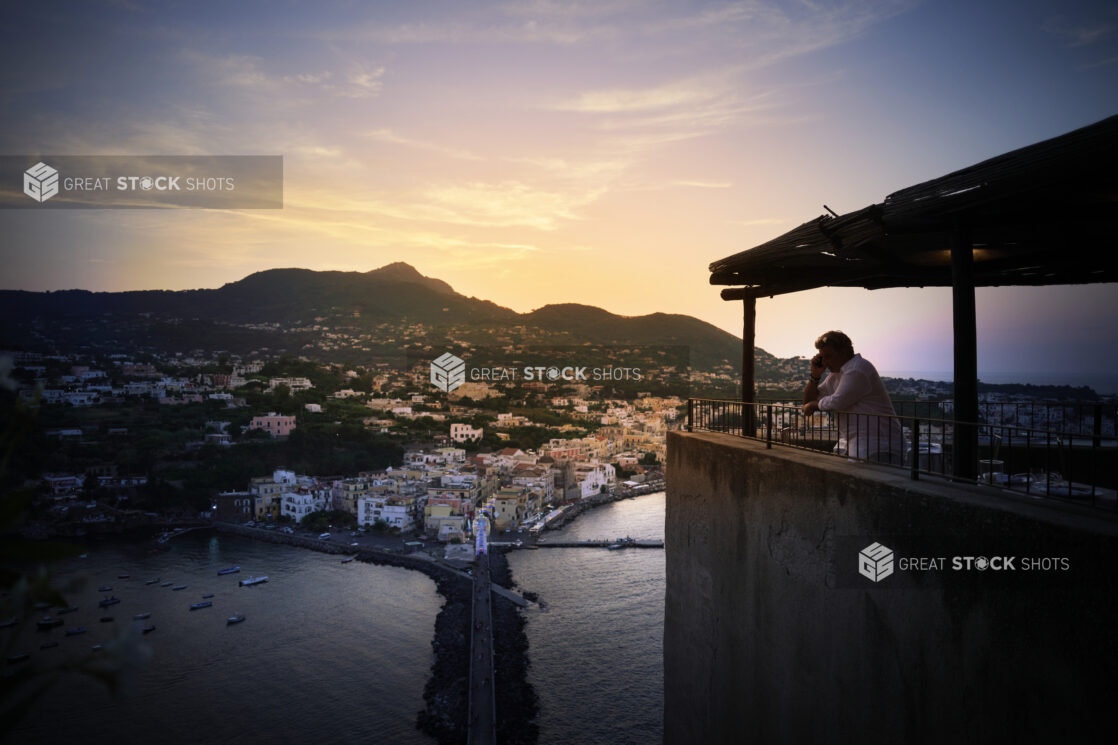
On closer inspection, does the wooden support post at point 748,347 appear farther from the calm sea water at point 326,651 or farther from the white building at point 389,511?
the white building at point 389,511

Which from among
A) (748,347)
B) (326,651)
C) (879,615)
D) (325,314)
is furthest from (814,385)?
(325,314)

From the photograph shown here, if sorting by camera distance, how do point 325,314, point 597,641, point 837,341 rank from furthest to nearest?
point 325,314 < point 597,641 < point 837,341

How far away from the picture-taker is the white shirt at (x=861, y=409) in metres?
2.97

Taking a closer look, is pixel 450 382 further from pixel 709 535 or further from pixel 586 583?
pixel 709 535

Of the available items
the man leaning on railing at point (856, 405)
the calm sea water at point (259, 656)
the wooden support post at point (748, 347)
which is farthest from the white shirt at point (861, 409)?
the calm sea water at point (259, 656)

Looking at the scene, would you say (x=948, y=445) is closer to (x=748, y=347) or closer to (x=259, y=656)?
(x=748, y=347)

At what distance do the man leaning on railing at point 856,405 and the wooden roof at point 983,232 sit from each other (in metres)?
0.52

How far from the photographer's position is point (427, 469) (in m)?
34.1

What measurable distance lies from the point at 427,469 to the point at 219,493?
9.75 meters

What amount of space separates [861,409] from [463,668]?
13.1 metres

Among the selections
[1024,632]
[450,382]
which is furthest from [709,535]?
[450,382]

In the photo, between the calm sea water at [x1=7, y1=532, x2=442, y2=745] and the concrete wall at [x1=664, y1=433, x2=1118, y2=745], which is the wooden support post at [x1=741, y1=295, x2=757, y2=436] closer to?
the concrete wall at [x1=664, y1=433, x2=1118, y2=745]

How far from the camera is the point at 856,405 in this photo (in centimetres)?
315

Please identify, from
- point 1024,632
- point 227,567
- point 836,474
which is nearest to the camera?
point 1024,632
